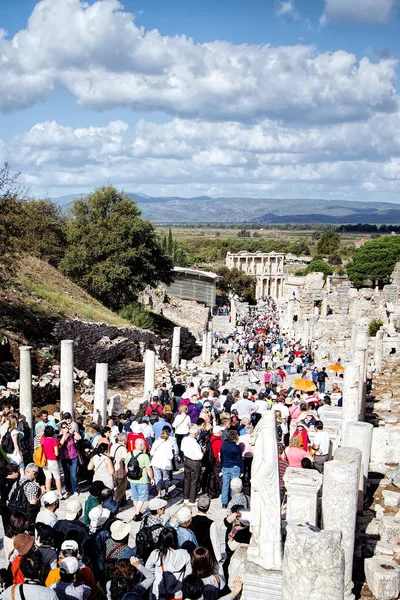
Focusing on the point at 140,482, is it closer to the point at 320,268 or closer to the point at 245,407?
the point at 245,407

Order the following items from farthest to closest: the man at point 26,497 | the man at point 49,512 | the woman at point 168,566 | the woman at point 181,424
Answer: the woman at point 181,424 < the man at point 26,497 < the man at point 49,512 < the woman at point 168,566

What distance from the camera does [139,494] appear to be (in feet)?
32.9

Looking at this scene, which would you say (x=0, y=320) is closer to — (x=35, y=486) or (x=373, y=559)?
(x=35, y=486)

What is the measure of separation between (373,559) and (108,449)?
4.82m

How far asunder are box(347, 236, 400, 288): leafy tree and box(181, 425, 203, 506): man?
72288 millimetres

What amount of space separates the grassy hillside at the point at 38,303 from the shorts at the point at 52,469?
1224cm

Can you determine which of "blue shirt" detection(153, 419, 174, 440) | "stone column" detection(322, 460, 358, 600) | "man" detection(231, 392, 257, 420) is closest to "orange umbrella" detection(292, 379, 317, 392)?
"man" detection(231, 392, 257, 420)

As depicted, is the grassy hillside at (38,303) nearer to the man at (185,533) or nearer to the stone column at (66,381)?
the stone column at (66,381)

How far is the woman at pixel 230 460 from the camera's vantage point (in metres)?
10.2

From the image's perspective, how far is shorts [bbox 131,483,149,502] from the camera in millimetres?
9945

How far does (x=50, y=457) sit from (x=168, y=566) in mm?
4603

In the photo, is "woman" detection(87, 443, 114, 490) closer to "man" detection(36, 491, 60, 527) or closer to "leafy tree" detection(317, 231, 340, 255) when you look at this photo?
"man" detection(36, 491, 60, 527)

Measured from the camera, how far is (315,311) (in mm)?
48250

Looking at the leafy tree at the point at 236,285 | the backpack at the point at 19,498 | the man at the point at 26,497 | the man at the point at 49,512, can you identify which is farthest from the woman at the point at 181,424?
the leafy tree at the point at 236,285
